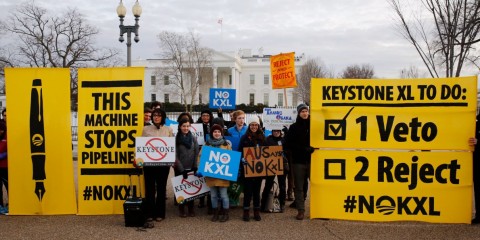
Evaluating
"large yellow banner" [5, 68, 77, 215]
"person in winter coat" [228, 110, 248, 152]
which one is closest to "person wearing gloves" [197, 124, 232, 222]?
"person in winter coat" [228, 110, 248, 152]

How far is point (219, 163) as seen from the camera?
7.06 meters

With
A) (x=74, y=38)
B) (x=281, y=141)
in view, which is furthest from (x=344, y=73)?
(x=281, y=141)

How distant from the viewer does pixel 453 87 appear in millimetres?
6781

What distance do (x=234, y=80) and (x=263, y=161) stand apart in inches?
2939

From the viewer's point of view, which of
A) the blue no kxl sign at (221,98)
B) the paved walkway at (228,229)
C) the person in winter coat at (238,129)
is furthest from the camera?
the blue no kxl sign at (221,98)

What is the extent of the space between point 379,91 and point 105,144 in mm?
4808

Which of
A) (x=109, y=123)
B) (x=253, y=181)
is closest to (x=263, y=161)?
(x=253, y=181)

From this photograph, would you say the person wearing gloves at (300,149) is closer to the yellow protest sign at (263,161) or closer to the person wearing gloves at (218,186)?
the yellow protest sign at (263,161)

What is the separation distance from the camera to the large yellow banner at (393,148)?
265 inches

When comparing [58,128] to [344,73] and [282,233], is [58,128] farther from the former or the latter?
[344,73]

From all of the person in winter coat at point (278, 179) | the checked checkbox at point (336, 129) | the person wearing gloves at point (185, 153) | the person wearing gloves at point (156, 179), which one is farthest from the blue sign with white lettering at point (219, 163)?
the checked checkbox at point (336, 129)

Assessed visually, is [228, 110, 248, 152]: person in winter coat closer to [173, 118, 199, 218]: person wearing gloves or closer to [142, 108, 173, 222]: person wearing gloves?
[173, 118, 199, 218]: person wearing gloves

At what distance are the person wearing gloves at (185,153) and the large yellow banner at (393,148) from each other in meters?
2.10

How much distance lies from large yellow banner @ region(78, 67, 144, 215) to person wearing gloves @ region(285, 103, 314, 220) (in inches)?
107
